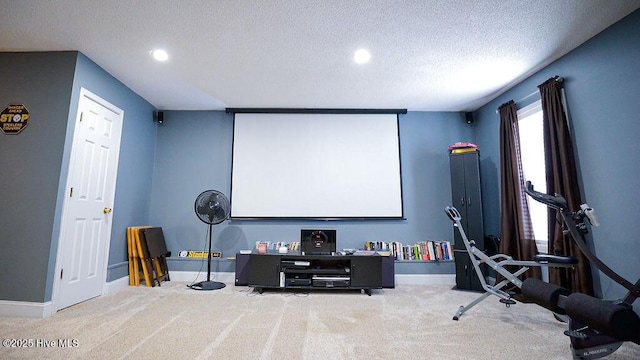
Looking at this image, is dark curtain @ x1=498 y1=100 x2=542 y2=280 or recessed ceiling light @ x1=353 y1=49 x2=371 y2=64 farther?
dark curtain @ x1=498 y1=100 x2=542 y2=280

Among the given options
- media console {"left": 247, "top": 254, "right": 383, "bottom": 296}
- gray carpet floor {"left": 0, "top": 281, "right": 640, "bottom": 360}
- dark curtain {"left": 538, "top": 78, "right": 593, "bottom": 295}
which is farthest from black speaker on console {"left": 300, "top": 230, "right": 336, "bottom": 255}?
dark curtain {"left": 538, "top": 78, "right": 593, "bottom": 295}

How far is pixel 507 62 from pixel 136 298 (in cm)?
489

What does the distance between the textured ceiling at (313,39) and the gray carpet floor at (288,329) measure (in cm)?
259

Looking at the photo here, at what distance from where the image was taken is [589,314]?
144 cm

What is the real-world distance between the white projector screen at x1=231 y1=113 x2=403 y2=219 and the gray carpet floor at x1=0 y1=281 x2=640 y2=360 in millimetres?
1303

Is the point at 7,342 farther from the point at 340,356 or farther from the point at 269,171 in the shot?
the point at 269,171

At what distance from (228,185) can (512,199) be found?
12.9ft

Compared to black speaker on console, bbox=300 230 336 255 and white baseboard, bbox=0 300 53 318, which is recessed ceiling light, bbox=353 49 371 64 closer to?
black speaker on console, bbox=300 230 336 255

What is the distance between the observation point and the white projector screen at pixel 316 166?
13.1 ft

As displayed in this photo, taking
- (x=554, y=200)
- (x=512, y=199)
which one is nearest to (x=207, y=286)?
(x=554, y=200)

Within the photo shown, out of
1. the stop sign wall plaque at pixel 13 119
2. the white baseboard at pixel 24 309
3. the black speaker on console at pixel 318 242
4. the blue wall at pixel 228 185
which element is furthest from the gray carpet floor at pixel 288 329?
the stop sign wall plaque at pixel 13 119

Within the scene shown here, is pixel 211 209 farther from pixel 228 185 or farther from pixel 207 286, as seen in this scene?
pixel 207 286

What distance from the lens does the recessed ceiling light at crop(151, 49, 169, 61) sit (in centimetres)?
274

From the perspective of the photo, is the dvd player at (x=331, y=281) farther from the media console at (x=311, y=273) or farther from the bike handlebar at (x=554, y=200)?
the bike handlebar at (x=554, y=200)
